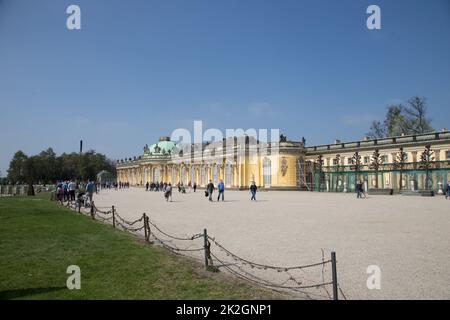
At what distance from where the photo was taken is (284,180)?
181ft

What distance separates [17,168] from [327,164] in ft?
249

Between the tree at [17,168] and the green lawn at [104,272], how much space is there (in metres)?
91.2

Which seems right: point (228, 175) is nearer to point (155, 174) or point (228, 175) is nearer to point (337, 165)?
point (337, 165)

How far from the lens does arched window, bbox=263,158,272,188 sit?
56.6m

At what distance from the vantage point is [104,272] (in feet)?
25.8

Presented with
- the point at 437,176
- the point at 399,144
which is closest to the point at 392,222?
the point at 437,176

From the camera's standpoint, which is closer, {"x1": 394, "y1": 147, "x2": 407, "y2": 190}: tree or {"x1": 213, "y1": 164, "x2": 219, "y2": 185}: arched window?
{"x1": 394, "y1": 147, "x2": 407, "y2": 190}: tree

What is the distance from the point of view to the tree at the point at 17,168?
93162 millimetres

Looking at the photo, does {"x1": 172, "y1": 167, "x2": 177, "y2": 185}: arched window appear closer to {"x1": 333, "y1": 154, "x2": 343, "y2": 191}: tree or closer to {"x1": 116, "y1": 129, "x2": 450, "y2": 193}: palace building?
{"x1": 116, "y1": 129, "x2": 450, "y2": 193}: palace building

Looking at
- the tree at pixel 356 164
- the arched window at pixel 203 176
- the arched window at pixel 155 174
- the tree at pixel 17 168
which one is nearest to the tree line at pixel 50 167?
the tree at pixel 17 168

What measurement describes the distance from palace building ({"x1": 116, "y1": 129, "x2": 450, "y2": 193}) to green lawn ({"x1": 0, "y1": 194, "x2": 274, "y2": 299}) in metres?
36.8

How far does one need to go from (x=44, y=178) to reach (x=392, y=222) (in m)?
99.3

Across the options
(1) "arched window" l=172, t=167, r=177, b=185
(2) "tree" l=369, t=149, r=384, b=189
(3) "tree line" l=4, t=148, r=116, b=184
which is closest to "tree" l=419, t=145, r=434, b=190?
(2) "tree" l=369, t=149, r=384, b=189
